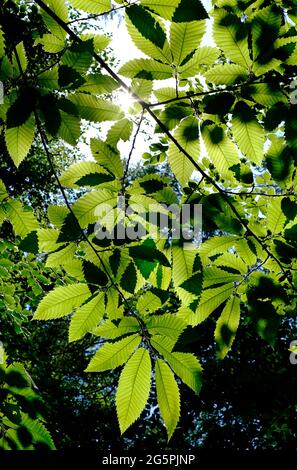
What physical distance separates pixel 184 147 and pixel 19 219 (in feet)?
2.15

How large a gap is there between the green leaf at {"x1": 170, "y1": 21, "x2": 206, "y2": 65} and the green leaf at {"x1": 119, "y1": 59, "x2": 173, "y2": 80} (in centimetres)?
6

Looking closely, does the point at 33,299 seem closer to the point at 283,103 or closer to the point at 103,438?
the point at 283,103

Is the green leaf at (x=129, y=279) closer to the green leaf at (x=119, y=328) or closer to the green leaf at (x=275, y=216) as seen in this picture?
the green leaf at (x=119, y=328)

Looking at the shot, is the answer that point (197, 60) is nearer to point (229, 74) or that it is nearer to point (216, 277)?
point (229, 74)

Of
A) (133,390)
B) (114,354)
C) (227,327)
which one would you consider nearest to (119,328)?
(114,354)

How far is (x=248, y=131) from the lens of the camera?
109cm

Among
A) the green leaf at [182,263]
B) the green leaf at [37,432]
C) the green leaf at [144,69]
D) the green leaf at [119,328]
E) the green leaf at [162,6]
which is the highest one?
the green leaf at [162,6]

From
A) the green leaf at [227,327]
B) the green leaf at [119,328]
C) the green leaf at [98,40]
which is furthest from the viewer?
the green leaf at [227,327]

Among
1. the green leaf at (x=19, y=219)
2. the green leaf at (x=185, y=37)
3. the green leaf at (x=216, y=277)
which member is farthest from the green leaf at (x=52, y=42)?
the green leaf at (x=216, y=277)

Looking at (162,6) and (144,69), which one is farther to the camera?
(144,69)

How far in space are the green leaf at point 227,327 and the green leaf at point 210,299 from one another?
0.13 ft

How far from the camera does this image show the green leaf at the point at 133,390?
1.07 metres

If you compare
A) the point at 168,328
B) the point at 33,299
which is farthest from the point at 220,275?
the point at 33,299

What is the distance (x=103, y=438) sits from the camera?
35.8 ft
